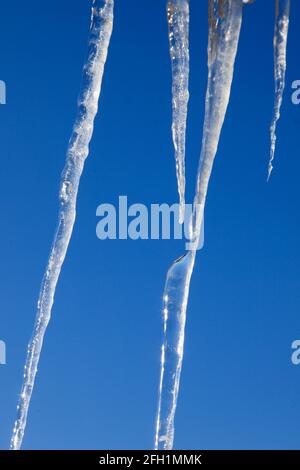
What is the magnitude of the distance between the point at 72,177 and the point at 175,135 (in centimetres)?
52

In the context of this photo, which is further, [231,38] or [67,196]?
[67,196]

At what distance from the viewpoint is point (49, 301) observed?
262 cm

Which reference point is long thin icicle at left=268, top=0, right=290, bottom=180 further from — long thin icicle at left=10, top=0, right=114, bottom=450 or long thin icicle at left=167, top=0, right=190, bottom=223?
long thin icicle at left=10, top=0, right=114, bottom=450

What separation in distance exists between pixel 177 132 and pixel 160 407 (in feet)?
3.92

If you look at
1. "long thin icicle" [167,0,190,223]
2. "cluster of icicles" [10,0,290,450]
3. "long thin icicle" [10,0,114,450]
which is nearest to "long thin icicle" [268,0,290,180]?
"cluster of icicles" [10,0,290,450]

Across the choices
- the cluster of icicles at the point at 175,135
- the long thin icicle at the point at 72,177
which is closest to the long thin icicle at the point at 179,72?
the cluster of icicles at the point at 175,135

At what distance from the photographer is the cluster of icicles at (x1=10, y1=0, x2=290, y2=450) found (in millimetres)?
2391

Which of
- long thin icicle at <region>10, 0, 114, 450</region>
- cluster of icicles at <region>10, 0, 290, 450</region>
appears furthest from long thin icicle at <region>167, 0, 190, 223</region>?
long thin icicle at <region>10, 0, 114, 450</region>

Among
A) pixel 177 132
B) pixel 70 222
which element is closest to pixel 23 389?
pixel 70 222

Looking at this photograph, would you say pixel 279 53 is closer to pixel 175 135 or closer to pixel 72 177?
pixel 175 135

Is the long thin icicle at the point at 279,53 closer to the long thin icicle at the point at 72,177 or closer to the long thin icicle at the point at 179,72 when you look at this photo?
the long thin icicle at the point at 179,72
